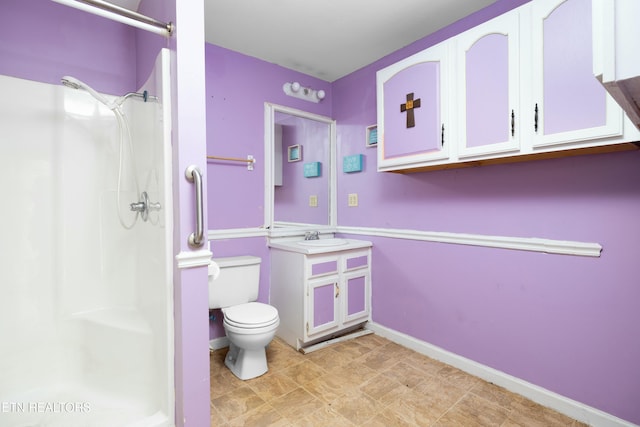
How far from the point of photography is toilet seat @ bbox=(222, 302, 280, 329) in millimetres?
1848

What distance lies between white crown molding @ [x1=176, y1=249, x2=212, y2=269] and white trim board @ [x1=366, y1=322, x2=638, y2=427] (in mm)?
1775

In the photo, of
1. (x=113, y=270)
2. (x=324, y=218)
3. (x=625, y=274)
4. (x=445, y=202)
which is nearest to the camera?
(x=625, y=274)

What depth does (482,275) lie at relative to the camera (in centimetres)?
194

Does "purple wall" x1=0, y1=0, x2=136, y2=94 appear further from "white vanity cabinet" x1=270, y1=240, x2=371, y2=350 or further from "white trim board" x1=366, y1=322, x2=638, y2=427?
"white trim board" x1=366, y1=322, x2=638, y2=427

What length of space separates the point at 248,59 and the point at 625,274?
2.79m

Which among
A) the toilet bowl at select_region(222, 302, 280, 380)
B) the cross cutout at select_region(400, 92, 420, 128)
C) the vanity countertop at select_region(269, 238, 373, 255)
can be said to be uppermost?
the cross cutout at select_region(400, 92, 420, 128)

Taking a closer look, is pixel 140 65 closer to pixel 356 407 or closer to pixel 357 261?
pixel 357 261

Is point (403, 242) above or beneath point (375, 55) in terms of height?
beneath

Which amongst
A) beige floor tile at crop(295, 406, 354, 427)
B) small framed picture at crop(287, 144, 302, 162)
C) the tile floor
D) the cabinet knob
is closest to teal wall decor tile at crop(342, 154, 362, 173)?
small framed picture at crop(287, 144, 302, 162)

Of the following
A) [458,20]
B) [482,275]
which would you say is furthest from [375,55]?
[482,275]

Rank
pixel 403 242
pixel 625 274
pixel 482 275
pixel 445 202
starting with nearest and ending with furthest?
pixel 625 274
pixel 482 275
pixel 445 202
pixel 403 242

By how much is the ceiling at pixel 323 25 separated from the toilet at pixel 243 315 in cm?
165

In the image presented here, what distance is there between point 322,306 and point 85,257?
1.58 m

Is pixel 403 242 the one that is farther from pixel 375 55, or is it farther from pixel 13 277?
pixel 13 277
